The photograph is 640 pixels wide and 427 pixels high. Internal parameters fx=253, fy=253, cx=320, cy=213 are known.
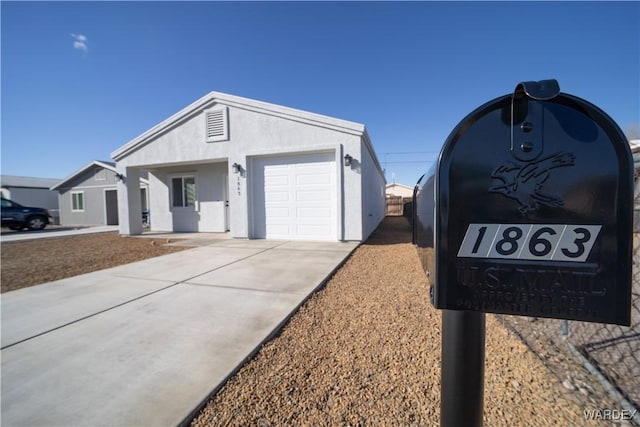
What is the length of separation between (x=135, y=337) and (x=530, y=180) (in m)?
2.92

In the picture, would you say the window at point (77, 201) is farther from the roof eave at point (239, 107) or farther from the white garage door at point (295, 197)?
the white garage door at point (295, 197)

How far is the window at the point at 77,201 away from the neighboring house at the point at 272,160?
1121cm

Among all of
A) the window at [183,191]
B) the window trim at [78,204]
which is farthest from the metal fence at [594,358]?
the window trim at [78,204]

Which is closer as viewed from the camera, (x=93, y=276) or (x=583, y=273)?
(x=583, y=273)

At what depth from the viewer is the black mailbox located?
0.62 m

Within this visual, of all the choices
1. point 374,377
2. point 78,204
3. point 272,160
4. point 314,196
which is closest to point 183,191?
point 272,160

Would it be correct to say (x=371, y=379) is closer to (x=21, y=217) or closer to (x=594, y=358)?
(x=594, y=358)

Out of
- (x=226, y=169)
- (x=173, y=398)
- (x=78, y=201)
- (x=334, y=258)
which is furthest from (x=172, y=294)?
(x=78, y=201)

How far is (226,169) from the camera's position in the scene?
9.14 meters

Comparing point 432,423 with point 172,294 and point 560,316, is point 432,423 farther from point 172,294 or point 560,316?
point 172,294

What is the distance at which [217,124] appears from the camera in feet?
25.2

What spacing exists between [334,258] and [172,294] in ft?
9.06

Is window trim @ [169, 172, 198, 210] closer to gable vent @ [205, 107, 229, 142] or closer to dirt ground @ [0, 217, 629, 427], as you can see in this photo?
gable vent @ [205, 107, 229, 142]

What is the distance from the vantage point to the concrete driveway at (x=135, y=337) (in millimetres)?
1502
